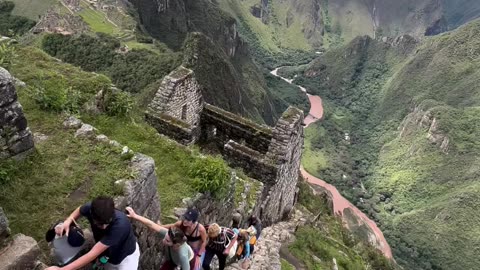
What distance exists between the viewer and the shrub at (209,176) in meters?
11.3

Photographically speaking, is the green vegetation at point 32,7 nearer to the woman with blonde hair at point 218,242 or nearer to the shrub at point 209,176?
the shrub at point 209,176

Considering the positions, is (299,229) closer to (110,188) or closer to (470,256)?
(110,188)

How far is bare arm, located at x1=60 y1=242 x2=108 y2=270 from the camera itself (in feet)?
21.6

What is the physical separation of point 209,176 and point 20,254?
219 inches

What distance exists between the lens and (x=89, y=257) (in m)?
6.72

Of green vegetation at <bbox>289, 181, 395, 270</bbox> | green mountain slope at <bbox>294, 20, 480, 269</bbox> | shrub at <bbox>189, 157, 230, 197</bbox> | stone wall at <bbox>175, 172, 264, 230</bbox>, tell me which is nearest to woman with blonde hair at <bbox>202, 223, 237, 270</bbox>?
stone wall at <bbox>175, 172, 264, 230</bbox>

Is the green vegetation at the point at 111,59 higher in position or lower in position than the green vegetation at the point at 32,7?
higher

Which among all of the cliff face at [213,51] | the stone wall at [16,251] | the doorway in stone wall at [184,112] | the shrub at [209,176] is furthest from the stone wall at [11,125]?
the cliff face at [213,51]

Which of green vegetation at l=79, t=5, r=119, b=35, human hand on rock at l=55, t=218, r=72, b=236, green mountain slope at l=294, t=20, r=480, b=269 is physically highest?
human hand on rock at l=55, t=218, r=72, b=236

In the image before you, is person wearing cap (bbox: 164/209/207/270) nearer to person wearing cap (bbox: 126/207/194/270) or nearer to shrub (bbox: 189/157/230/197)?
person wearing cap (bbox: 126/207/194/270)

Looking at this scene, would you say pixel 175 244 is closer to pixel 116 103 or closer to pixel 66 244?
pixel 66 244

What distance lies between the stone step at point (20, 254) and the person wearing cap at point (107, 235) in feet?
0.97

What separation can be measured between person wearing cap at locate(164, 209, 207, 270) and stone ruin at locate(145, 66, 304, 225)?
7.09m

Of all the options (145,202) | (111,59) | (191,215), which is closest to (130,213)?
(145,202)
